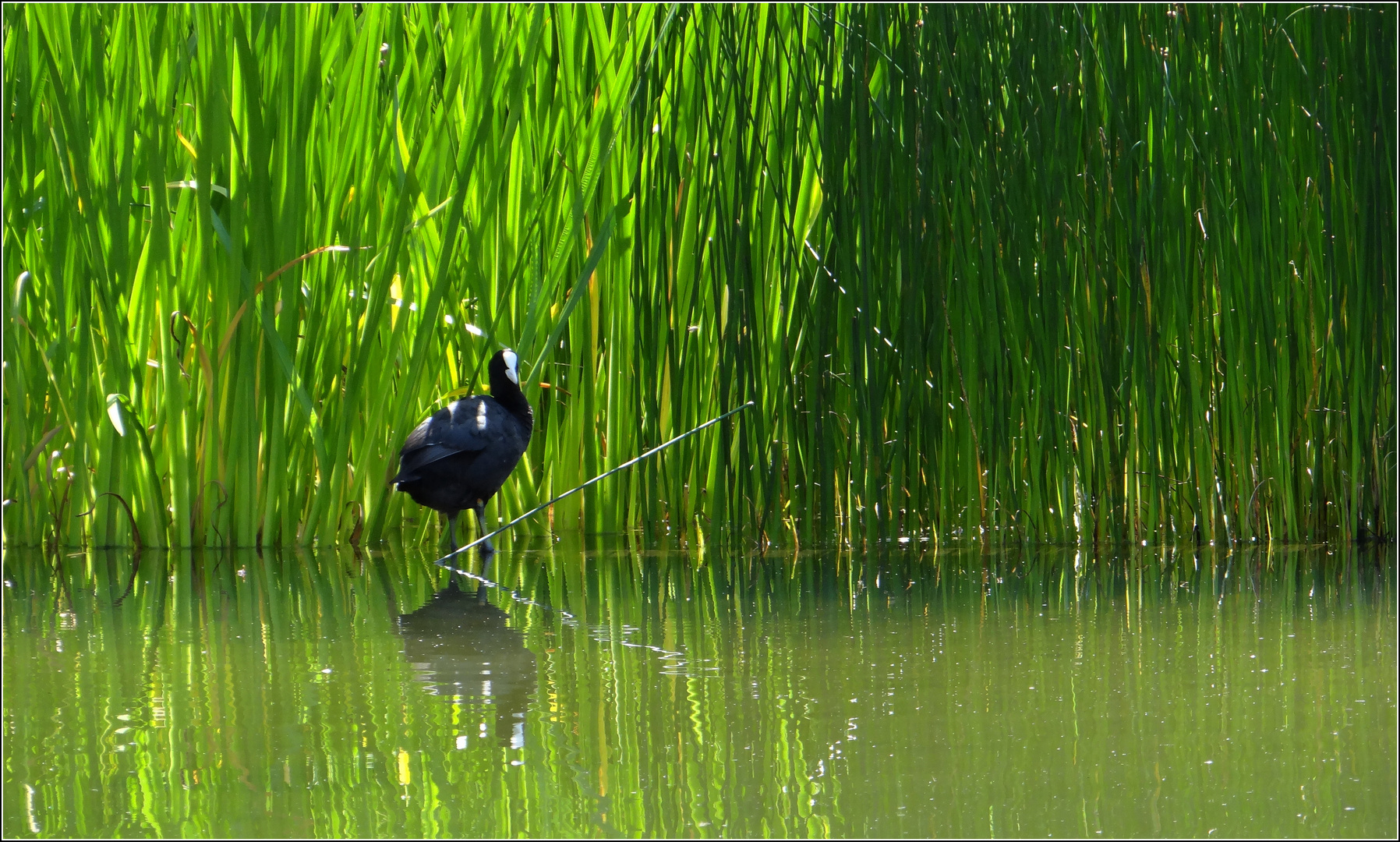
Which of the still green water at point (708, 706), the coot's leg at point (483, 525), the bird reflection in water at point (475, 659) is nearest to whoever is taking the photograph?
the still green water at point (708, 706)

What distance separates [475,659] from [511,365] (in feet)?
3.07

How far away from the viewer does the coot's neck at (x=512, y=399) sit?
2258 millimetres

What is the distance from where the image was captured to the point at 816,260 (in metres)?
2.32

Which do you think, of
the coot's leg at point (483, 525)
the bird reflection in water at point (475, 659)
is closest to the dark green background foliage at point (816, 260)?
the coot's leg at point (483, 525)

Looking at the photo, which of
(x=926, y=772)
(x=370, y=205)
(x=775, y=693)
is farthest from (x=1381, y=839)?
(x=370, y=205)

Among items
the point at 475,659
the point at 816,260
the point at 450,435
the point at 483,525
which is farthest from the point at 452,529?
the point at 475,659

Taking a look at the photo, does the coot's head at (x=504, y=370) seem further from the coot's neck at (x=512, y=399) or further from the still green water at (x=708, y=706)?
the still green water at (x=708, y=706)

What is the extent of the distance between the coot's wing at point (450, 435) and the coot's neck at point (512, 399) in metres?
0.05

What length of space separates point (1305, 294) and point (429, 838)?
6.32 ft

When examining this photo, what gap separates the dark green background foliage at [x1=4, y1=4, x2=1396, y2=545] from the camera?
2.16 m

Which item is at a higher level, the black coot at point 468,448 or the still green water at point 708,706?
the black coot at point 468,448

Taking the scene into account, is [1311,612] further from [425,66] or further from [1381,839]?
[425,66]

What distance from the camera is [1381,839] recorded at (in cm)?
81

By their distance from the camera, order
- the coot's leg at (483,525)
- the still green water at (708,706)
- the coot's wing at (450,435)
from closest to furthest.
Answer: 1. the still green water at (708,706)
2. the coot's wing at (450,435)
3. the coot's leg at (483,525)
